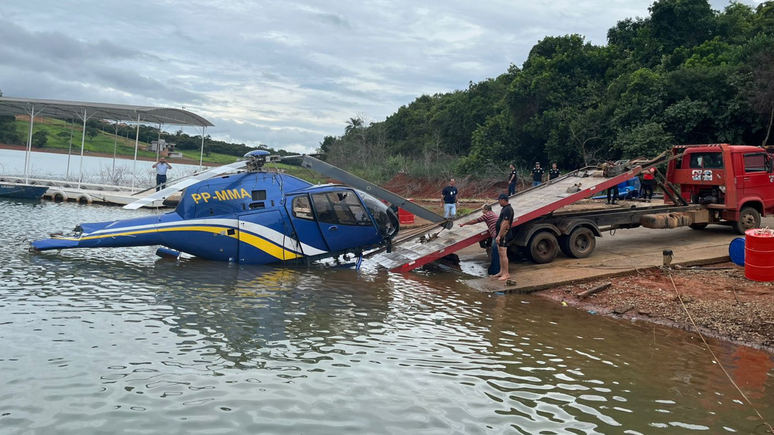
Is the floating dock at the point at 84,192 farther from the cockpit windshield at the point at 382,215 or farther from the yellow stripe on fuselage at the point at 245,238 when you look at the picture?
the cockpit windshield at the point at 382,215

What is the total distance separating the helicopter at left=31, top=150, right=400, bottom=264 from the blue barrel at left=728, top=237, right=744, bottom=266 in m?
7.18

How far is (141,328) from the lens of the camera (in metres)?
7.36

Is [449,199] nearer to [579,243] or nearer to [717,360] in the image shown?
[579,243]

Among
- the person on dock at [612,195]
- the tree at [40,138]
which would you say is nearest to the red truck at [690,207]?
the person on dock at [612,195]

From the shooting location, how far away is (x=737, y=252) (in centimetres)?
1095

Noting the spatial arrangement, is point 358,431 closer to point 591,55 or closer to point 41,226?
point 41,226

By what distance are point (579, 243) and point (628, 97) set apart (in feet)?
A: 54.5

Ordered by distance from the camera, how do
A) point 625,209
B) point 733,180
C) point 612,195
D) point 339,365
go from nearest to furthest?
1. point 339,365
2. point 625,209
3. point 733,180
4. point 612,195

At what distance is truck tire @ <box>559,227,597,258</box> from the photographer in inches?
502

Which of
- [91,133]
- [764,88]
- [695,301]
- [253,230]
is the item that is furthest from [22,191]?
[764,88]

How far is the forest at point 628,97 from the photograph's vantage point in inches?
915

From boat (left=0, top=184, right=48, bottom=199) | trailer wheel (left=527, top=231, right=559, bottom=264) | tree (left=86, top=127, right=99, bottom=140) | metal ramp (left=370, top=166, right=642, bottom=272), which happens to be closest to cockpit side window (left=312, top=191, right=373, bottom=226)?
metal ramp (left=370, top=166, right=642, bottom=272)

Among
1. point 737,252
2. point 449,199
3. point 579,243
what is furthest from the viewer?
point 449,199

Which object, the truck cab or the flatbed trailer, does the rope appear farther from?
the truck cab
